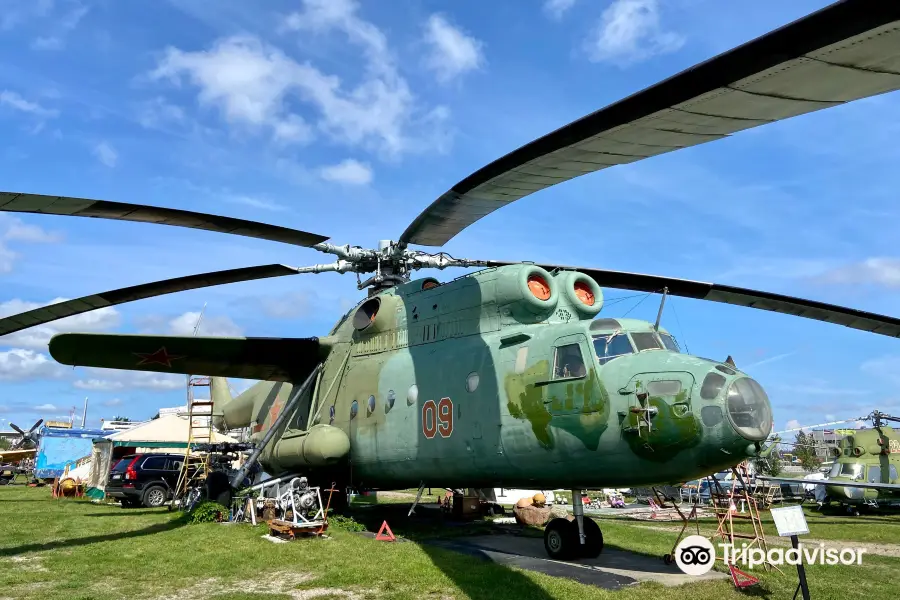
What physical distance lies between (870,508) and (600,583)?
824 inches

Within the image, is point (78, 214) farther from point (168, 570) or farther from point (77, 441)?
point (77, 441)

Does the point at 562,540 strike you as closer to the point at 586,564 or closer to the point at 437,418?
the point at 586,564

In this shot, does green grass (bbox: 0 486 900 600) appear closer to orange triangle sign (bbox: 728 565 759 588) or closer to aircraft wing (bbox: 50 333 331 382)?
orange triangle sign (bbox: 728 565 759 588)

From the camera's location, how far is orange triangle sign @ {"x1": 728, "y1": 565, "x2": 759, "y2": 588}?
8.36 meters

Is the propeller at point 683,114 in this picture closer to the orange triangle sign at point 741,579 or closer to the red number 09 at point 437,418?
the red number 09 at point 437,418

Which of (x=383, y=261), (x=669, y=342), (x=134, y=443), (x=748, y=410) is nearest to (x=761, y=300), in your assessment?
(x=669, y=342)

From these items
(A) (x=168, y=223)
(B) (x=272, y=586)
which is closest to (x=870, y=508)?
(B) (x=272, y=586)

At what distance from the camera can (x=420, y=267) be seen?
13.3 metres

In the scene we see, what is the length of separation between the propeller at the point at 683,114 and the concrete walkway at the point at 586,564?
522 centimetres

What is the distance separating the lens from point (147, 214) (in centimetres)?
889

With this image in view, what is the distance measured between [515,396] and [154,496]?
15496mm

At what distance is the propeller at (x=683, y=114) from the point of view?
3607mm

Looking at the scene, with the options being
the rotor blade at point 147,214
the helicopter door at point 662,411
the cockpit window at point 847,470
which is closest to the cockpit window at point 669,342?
the helicopter door at point 662,411

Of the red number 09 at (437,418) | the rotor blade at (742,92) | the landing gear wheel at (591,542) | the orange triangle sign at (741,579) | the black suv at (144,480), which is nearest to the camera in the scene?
the rotor blade at (742,92)
